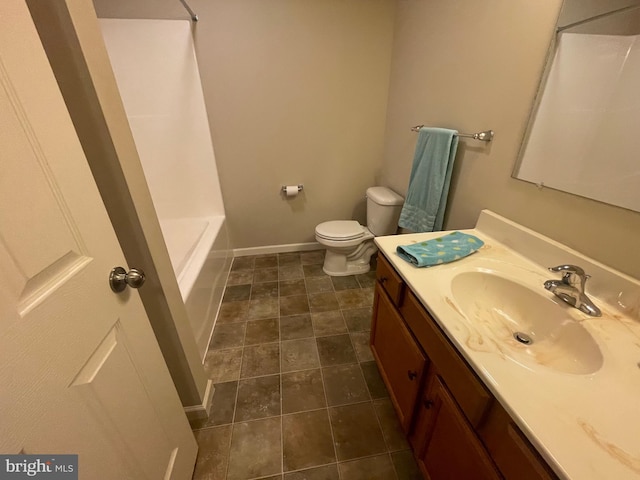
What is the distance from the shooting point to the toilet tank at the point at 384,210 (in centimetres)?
208

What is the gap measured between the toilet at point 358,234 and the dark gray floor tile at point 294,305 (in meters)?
0.41

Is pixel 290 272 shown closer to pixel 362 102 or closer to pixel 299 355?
pixel 299 355

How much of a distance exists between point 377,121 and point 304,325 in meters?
1.80

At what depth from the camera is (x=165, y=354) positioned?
1100mm

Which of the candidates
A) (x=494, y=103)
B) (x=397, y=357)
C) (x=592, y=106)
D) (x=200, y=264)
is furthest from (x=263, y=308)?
(x=592, y=106)

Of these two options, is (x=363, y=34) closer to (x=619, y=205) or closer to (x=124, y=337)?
(x=619, y=205)

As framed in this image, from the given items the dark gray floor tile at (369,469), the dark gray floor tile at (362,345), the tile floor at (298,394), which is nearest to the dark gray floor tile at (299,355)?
the tile floor at (298,394)

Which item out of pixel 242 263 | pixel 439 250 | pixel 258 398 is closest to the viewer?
pixel 439 250

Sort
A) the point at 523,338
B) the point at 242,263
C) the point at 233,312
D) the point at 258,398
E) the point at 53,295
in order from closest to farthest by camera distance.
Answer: the point at 53,295 → the point at 523,338 → the point at 258,398 → the point at 233,312 → the point at 242,263

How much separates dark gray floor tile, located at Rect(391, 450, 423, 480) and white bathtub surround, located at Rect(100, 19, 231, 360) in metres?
1.16

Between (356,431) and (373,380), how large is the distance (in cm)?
28

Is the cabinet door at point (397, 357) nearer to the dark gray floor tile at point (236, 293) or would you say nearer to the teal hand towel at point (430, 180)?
the teal hand towel at point (430, 180)

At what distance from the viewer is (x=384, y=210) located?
2.11m

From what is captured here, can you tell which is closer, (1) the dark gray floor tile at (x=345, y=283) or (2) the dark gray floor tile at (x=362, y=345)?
(2) the dark gray floor tile at (x=362, y=345)
